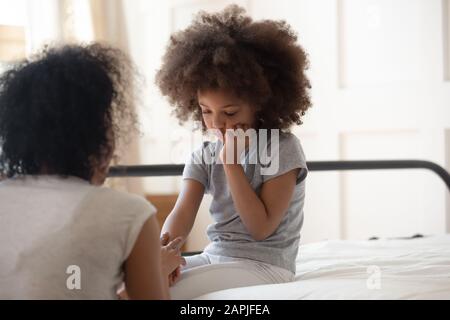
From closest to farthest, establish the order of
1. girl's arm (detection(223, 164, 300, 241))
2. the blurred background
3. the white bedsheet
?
1. the white bedsheet
2. girl's arm (detection(223, 164, 300, 241))
3. the blurred background

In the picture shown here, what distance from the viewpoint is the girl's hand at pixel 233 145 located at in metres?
1.02

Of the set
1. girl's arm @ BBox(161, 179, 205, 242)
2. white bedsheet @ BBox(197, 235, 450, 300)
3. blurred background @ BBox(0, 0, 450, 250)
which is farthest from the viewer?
blurred background @ BBox(0, 0, 450, 250)

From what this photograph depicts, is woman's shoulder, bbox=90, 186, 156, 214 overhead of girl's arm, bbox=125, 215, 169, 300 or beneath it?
overhead

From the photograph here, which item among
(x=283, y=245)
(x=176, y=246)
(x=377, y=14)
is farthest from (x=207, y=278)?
(x=377, y=14)

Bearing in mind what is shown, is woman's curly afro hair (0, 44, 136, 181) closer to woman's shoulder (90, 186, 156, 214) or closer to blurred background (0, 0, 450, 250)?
woman's shoulder (90, 186, 156, 214)

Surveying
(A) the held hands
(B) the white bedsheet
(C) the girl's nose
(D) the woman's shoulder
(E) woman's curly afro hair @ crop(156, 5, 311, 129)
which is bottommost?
(B) the white bedsheet

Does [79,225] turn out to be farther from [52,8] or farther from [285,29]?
[52,8]

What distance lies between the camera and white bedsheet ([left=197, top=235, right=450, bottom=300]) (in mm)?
855

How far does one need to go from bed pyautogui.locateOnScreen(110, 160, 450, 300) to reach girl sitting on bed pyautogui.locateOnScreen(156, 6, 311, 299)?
82mm

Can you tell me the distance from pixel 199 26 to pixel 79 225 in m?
0.62

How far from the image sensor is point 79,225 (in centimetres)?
63

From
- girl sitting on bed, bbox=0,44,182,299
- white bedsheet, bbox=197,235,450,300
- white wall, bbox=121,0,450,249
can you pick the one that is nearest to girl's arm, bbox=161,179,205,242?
white bedsheet, bbox=197,235,450,300

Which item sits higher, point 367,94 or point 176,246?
point 367,94

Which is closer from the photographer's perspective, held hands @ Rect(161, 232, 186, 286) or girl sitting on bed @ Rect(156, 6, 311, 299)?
held hands @ Rect(161, 232, 186, 286)
